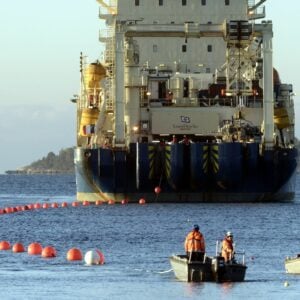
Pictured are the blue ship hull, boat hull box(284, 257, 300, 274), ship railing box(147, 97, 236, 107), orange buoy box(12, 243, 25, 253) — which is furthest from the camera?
ship railing box(147, 97, 236, 107)

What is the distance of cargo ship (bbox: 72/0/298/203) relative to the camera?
91.9 metres

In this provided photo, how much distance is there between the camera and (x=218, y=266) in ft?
154

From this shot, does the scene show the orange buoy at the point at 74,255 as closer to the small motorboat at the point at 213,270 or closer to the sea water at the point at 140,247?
the sea water at the point at 140,247

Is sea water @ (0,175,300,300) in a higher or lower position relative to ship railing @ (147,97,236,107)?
lower

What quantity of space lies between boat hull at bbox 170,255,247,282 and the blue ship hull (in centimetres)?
4361

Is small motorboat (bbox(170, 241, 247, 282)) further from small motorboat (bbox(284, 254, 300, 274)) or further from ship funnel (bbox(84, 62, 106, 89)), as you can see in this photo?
ship funnel (bbox(84, 62, 106, 89))

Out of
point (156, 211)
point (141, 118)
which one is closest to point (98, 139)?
point (141, 118)

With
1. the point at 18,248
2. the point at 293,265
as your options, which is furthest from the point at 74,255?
the point at 293,265

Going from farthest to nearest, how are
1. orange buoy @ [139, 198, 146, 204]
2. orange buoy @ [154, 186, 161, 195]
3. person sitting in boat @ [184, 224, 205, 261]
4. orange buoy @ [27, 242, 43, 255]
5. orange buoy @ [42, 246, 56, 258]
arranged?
orange buoy @ [139, 198, 146, 204] → orange buoy @ [154, 186, 161, 195] → orange buoy @ [27, 242, 43, 255] → orange buoy @ [42, 246, 56, 258] → person sitting in boat @ [184, 224, 205, 261]

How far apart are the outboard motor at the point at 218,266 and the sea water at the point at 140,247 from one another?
39 cm

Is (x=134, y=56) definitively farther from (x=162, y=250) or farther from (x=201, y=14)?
(x=162, y=250)

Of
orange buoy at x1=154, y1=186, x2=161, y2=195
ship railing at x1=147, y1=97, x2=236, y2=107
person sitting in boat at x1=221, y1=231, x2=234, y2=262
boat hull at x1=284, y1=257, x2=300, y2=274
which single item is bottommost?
boat hull at x1=284, y1=257, x2=300, y2=274

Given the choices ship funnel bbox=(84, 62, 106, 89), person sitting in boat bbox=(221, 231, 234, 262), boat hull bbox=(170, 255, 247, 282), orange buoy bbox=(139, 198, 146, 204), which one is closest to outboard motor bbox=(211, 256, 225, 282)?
boat hull bbox=(170, 255, 247, 282)

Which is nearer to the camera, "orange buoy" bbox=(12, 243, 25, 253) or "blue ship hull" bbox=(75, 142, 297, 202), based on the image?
"orange buoy" bbox=(12, 243, 25, 253)
